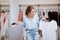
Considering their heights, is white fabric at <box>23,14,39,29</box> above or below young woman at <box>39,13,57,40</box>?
above

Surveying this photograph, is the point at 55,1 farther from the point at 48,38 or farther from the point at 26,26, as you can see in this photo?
the point at 26,26

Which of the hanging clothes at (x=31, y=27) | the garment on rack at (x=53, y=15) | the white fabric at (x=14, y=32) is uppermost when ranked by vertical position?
the garment on rack at (x=53, y=15)

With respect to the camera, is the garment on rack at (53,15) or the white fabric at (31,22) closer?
the white fabric at (31,22)

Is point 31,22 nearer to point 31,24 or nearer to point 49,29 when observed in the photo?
point 31,24

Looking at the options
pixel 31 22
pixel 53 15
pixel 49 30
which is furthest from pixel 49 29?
pixel 31 22

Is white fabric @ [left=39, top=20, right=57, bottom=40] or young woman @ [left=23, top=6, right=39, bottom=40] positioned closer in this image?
young woman @ [left=23, top=6, right=39, bottom=40]

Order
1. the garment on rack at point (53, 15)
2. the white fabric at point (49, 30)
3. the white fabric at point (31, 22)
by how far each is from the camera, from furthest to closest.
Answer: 1. the garment on rack at point (53, 15)
2. the white fabric at point (49, 30)
3. the white fabric at point (31, 22)

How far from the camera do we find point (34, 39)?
8.50 ft

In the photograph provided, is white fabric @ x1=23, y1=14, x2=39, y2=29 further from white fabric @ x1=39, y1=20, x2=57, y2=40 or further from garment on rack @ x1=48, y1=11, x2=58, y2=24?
garment on rack @ x1=48, y1=11, x2=58, y2=24

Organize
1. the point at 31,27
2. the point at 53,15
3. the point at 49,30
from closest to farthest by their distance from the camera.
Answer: the point at 31,27, the point at 49,30, the point at 53,15

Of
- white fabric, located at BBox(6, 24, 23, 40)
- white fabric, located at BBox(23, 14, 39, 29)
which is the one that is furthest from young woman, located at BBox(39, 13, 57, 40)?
white fabric, located at BBox(23, 14, 39, 29)

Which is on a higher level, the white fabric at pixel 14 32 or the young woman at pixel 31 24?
the young woman at pixel 31 24

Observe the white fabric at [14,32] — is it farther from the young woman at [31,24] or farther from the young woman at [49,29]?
the young woman at [31,24]

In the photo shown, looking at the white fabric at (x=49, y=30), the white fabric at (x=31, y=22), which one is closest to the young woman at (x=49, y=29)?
the white fabric at (x=49, y=30)
